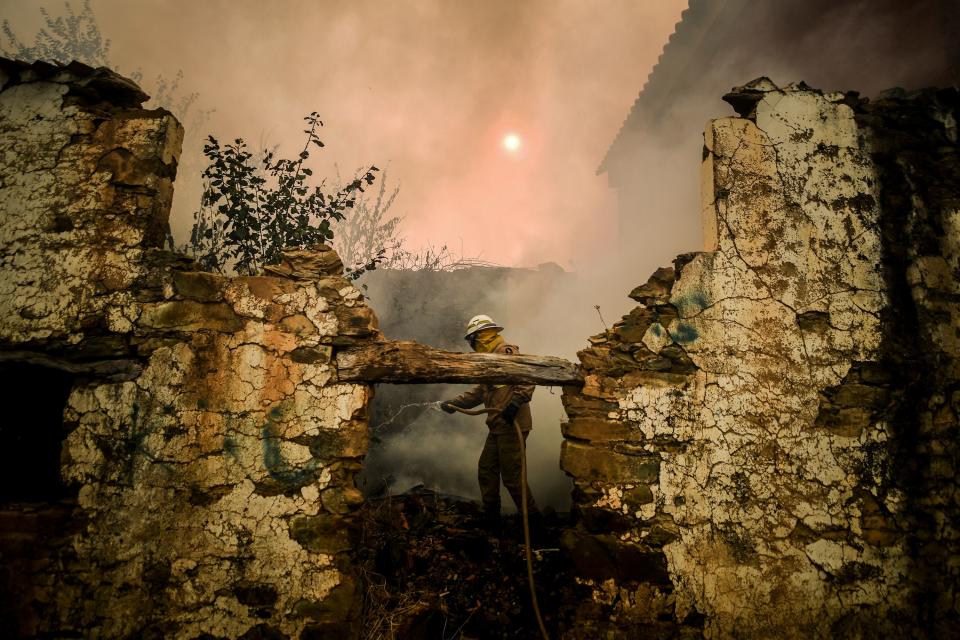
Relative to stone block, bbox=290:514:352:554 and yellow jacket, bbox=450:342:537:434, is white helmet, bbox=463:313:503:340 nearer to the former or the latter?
yellow jacket, bbox=450:342:537:434

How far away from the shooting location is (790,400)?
9.45ft

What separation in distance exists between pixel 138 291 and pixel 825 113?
194 inches

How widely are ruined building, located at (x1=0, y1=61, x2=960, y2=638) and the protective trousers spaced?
185cm

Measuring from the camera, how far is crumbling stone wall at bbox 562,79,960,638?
8.84 ft

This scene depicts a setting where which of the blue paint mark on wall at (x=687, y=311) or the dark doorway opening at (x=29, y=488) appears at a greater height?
the blue paint mark on wall at (x=687, y=311)

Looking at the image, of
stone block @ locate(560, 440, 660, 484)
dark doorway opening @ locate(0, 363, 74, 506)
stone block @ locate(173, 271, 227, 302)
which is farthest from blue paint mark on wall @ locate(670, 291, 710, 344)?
dark doorway opening @ locate(0, 363, 74, 506)

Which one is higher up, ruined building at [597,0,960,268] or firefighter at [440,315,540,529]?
ruined building at [597,0,960,268]

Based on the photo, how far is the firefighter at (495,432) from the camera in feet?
15.2

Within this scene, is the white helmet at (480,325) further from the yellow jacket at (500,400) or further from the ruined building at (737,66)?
the ruined building at (737,66)


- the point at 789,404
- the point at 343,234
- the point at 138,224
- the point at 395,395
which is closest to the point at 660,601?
the point at 789,404

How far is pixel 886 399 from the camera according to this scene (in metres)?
2.83

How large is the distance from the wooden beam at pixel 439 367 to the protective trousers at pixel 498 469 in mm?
1762

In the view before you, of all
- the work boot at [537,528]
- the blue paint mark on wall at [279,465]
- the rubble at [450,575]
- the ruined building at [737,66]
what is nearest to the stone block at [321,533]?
the rubble at [450,575]

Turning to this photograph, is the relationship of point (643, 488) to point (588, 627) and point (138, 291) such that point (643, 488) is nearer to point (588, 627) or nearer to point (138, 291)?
point (588, 627)
